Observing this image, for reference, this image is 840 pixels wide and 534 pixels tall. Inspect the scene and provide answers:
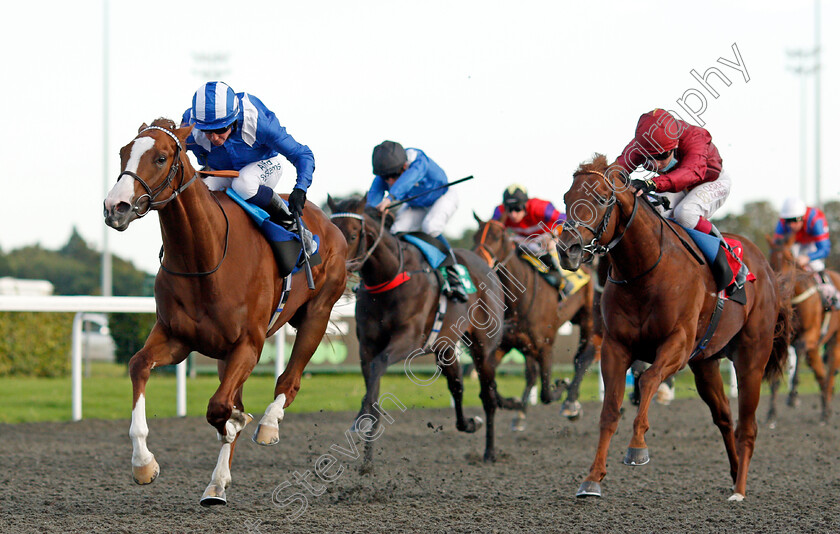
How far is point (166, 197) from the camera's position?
359 cm

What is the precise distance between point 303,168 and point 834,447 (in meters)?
4.95

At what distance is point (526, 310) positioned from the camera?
26.3 ft

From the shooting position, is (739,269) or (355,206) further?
(355,206)

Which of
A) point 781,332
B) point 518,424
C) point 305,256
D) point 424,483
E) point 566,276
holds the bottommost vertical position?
point 518,424

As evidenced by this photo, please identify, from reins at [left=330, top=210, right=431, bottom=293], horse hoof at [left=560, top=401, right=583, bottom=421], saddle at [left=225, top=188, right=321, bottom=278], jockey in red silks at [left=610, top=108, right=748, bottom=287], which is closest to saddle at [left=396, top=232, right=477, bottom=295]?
reins at [left=330, top=210, right=431, bottom=293]

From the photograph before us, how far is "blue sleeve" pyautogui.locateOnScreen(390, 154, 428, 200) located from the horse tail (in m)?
2.51

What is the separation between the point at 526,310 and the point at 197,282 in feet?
15.1

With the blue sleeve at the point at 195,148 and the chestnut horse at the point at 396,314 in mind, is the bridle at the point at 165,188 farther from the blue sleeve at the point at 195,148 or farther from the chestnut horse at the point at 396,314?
the chestnut horse at the point at 396,314

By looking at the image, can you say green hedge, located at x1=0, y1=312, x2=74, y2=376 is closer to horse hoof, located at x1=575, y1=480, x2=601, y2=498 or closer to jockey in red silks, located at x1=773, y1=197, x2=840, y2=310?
jockey in red silks, located at x1=773, y1=197, x2=840, y2=310

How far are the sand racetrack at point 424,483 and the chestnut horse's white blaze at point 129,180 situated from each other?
4.75ft

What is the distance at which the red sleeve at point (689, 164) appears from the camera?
183 inches

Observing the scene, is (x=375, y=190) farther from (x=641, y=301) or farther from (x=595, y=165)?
(x=641, y=301)

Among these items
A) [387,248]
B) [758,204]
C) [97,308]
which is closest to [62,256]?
[758,204]

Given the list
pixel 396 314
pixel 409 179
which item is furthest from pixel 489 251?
pixel 396 314
